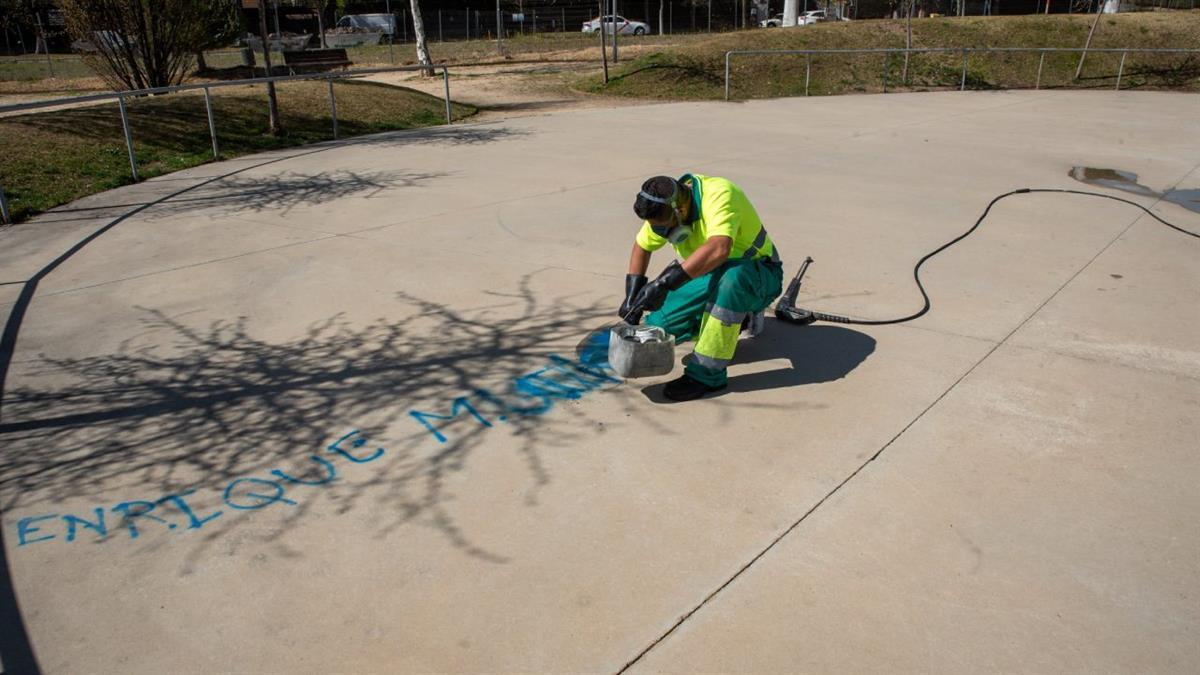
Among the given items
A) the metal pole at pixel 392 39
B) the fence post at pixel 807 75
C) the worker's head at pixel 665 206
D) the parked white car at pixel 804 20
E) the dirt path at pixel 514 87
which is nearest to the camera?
the worker's head at pixel 665 206

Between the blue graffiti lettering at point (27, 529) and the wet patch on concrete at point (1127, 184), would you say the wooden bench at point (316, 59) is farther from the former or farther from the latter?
the blue graffiti lettering at point (27, 529)

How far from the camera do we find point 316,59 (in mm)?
25688

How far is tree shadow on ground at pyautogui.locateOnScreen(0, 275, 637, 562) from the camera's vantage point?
381 centimetres

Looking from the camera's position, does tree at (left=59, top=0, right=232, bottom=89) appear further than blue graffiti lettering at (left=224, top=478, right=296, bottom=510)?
Yes

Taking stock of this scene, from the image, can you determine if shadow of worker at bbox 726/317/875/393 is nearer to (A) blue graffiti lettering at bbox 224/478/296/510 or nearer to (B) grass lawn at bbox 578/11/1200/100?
(A) blue graffiti lettering at bbox 224/478/296/510

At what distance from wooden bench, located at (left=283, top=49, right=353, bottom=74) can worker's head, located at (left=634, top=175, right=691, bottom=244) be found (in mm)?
23143

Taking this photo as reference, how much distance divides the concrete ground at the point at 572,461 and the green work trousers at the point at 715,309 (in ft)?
0.86

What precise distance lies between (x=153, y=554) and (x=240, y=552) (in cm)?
33

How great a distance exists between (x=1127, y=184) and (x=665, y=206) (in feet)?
27.5

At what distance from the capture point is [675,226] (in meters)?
4.60

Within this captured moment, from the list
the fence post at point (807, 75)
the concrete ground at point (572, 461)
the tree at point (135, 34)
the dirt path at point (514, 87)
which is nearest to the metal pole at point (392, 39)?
the dirt path at point (514, 87)

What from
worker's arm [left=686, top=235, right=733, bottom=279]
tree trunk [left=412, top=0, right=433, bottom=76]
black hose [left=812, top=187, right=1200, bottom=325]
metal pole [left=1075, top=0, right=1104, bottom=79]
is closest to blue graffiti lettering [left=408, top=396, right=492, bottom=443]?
worker's arm [left=686, top=235, right=733, bottom=279]

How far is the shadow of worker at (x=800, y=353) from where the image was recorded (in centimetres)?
487

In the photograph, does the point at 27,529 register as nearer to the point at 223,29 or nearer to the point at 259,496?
the point at 259,496
